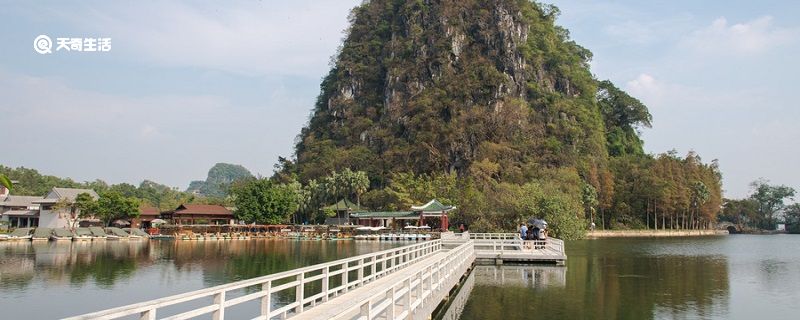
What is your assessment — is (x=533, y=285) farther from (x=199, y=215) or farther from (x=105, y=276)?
(x=199, y=215)

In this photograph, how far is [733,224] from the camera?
6811 inches

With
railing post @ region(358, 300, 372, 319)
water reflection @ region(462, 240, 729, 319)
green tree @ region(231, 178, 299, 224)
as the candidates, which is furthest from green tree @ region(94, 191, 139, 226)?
railing post @ region(358, 300, 372, 319)

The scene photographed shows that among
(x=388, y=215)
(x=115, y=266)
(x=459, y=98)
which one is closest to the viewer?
(x=115, y=266)

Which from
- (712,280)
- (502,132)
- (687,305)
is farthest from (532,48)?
(687,305)

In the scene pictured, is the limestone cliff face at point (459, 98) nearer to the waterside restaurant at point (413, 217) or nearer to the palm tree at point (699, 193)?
the waterside restaurant at point (413, 217)

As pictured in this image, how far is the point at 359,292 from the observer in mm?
13758

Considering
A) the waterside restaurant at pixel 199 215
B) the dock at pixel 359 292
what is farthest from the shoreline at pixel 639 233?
the dock at pixel 359 292

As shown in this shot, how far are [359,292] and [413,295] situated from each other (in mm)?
3571

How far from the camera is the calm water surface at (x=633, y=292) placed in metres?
22.0

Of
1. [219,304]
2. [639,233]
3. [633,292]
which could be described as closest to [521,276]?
[633,292]

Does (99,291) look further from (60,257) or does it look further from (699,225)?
(699,225)

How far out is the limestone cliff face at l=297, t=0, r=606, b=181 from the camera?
115 metres

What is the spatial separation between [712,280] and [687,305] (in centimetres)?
1136

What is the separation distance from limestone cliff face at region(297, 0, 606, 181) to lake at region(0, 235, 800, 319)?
5867cm
